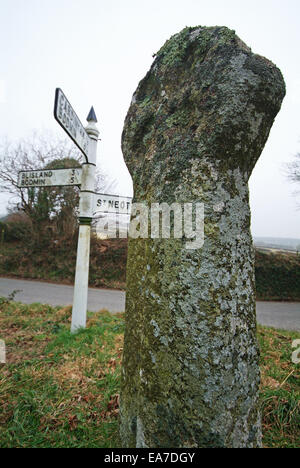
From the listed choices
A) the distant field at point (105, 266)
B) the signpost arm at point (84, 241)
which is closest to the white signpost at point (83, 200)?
the signpost arm at point (84, 241)

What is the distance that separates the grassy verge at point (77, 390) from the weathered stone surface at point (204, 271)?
667mm

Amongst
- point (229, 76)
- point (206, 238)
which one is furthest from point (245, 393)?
point (229, 76)

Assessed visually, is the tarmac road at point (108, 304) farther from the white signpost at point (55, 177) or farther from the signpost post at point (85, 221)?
the white signpost at point (55, 177)

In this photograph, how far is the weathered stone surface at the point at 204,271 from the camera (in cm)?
109

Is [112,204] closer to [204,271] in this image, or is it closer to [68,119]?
[68,119]

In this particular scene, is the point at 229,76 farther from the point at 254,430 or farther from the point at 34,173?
the point at 34,173

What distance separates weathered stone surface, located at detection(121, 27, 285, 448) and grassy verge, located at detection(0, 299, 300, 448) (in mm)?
667

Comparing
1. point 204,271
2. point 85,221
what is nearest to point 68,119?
point 85,221

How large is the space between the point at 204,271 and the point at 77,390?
192cm

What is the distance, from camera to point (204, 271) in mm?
1151

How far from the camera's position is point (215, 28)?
138cm

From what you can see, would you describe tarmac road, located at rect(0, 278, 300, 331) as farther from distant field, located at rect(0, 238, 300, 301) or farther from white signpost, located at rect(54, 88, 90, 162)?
white signpost, located at rect(54, 88, 90, 162)

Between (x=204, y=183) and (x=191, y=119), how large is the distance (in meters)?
0.39

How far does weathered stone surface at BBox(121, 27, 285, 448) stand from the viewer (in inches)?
42.9
